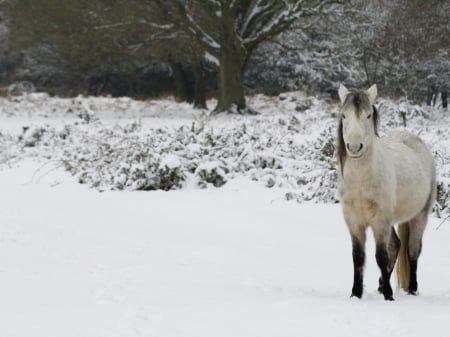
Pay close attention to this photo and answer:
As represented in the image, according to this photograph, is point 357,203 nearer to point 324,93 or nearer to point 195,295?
point 195,295

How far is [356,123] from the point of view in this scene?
15.0 feet

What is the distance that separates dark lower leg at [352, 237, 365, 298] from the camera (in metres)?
4.98

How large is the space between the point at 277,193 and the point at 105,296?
5.58 metres

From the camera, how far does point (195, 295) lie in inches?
193

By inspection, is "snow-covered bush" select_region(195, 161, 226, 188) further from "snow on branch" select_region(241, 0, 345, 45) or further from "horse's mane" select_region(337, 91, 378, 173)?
"snow on branch" select_region(241, 0, 345, 45)

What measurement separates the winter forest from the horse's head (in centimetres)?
10

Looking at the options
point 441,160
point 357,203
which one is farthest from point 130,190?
point 357,203

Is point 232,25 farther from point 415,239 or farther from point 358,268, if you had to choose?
point 358,268

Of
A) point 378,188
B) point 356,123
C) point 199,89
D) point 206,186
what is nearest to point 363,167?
point 378,188

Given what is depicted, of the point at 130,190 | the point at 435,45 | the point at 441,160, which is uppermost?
the point at 435,45

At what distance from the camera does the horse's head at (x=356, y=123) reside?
452 centimetres

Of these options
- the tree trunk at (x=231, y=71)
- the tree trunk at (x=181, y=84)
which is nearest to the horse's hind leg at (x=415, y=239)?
the tree trunk at (x=231, y=71)

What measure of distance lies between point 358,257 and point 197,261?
5.78 ft

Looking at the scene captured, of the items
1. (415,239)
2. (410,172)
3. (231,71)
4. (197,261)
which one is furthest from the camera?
(231,71)
